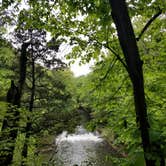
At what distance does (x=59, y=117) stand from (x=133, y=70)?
Answer: 8248 millimetres

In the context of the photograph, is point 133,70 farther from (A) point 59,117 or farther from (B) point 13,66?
(B) point 13,66

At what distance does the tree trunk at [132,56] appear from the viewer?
2.61 m

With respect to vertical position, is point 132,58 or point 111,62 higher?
point 111,62

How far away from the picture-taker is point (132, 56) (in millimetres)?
2631

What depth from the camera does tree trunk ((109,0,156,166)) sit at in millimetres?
2613

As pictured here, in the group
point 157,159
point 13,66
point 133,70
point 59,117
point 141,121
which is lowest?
point 157,159

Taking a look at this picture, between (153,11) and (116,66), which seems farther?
(116,66)

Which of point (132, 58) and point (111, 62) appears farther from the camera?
point (111, 62)

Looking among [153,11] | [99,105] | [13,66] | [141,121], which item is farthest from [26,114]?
[13,66]

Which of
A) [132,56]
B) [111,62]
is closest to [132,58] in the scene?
[132,56]

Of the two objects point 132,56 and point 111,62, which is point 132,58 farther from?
point 111,62

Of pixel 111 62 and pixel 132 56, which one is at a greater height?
pixel 111 62

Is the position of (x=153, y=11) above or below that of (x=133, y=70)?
above

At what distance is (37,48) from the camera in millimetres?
13156
